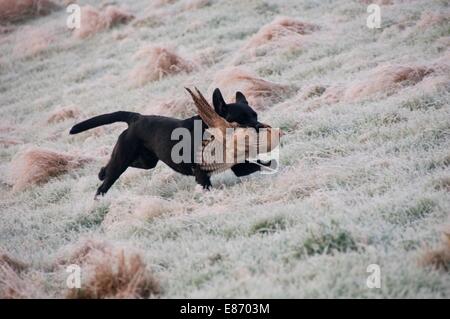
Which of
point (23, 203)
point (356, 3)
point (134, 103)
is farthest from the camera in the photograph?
point (356, 3)

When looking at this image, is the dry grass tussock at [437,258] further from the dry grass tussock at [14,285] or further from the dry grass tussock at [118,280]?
the dry grass tussock at [14,285]

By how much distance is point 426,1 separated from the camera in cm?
1110

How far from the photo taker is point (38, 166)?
297 inches

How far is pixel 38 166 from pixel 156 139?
228 cm

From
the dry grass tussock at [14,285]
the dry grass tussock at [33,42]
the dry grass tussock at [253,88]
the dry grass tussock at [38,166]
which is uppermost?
the dry grass tussock at [14,285]

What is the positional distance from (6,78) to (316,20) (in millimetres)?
7018

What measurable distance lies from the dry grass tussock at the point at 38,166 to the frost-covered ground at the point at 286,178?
120mm

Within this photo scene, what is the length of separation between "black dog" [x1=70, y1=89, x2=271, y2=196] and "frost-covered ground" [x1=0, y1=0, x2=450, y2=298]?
18cm

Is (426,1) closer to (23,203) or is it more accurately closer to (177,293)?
(23,203)

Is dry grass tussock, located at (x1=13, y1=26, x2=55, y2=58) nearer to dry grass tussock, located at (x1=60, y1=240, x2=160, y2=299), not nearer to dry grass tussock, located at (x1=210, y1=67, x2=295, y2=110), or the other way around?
dry grass tussock, located at (x1=210, y1=67, x2=295, y2=110)

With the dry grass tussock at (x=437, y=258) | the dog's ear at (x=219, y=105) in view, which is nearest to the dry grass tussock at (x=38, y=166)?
the dog's ear at (x=219, y=105)

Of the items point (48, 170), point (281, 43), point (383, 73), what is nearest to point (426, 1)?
point (281, 43)

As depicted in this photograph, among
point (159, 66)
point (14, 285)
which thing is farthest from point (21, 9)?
point (14, 285)

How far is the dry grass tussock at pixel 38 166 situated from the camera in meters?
7.46
